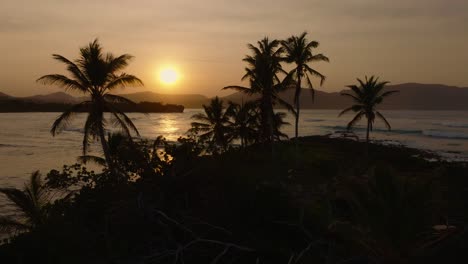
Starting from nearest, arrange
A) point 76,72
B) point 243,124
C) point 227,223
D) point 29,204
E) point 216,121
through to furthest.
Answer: point 227,223
point 29,204
point 76,72
point 243,124
point 216,121

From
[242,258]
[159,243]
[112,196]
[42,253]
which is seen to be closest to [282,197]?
[242,258]

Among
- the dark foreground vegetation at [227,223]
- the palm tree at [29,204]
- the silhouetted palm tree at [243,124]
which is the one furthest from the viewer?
the silhouetted palm tree at [243,124]

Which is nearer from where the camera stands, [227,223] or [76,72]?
[227,223]

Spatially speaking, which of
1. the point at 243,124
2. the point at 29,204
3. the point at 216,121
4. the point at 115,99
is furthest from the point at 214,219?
the point at 216,121

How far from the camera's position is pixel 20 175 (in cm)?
3603

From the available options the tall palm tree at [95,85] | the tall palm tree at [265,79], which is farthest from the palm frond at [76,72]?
the tall palm tree at [265,79]

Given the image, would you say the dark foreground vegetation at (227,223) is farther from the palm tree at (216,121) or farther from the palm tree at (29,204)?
the palm tree at (216,121)

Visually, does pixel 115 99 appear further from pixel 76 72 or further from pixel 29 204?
pixel 29 204

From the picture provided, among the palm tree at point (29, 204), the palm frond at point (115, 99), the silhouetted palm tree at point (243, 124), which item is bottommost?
the palm tree at point (29, 204)

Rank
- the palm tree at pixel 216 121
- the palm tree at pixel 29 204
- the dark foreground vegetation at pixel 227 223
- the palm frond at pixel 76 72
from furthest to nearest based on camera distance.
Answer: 1. the palm tree at pixel 216 121
2. the palm frond at pixel 76 72
3. the palm tree at pixel 29 204
4. the dark foreground vegetation at pixel 227 223

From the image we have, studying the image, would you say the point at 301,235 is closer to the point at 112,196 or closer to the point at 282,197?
the point at 282,197

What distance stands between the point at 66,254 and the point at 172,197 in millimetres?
3478

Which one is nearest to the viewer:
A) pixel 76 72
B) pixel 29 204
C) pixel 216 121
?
pixel 29 204

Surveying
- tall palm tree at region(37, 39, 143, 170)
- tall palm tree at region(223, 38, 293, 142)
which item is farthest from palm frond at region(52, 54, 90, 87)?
tall palm tree at region(223, 38, 293, 142)
